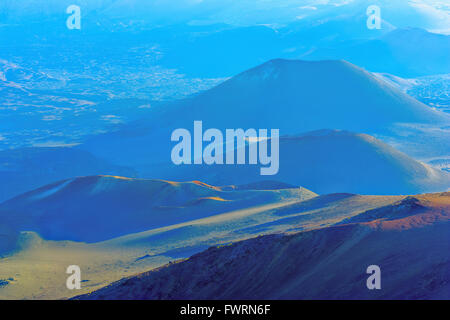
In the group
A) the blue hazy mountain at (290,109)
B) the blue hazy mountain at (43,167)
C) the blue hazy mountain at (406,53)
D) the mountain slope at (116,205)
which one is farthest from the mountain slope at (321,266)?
the blue hazy mountain at (406,53)

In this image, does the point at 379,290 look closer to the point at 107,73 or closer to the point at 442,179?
the point at 442,179

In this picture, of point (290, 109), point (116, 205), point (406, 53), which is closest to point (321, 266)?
point (116, 205)

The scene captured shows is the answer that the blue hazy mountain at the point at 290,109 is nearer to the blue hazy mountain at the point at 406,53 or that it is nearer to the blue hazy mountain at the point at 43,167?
the blue hazy mountain at the point at 43,167

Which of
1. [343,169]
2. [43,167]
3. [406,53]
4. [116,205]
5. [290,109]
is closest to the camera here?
[116,205]

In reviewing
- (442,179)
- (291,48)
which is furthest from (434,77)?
(442,179)

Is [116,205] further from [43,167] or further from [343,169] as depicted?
[43,167]

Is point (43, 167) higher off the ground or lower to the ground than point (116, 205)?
higher

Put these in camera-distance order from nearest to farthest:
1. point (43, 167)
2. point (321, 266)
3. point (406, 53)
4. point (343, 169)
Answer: point (321, 266) < point (343, 169) < point (43, 167) < point (406, 53)

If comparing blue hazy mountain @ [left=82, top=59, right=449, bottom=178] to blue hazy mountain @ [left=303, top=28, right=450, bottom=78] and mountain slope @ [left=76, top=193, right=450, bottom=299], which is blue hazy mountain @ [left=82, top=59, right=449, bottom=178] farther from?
blue hazy mountain @ [left=303, top=28, right=450, bottom=78]
